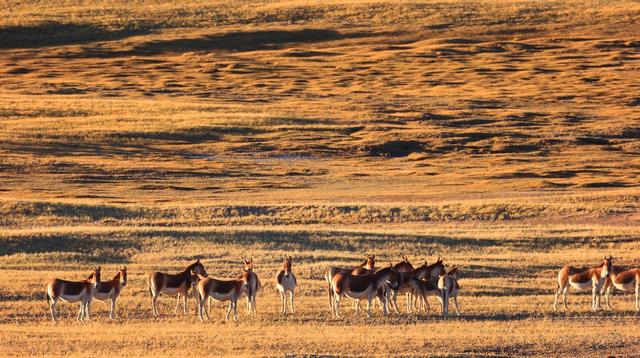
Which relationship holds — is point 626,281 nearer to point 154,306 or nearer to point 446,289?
point 446,289

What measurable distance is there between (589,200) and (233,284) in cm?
2158

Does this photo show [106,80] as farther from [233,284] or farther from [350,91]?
[233,284]

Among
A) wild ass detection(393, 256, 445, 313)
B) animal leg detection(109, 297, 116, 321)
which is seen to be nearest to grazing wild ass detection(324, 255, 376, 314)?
wild ass detection(393, 256, 445, 313)

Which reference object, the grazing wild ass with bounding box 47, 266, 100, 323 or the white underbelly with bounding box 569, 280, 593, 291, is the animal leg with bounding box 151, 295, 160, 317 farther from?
the white underbelly with bounding box 569, 280, 593, 291

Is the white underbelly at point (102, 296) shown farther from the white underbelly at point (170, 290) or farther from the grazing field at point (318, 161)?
the white underbelly at point (170, 290)

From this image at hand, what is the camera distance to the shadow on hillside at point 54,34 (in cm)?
11050

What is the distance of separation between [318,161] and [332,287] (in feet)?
122

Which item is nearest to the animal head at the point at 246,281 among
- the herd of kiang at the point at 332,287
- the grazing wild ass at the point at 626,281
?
the herd of kiang at the point at 332,287

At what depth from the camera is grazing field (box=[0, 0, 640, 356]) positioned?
870 inches

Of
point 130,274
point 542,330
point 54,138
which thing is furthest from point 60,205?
point 54,138

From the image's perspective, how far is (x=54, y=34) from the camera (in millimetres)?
113688

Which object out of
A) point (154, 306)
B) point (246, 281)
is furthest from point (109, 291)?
point (246, 281)

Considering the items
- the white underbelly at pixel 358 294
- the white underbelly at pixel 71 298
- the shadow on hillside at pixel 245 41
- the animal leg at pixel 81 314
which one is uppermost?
the shadow on hillside at pixel 245 41

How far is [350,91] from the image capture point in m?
85.0
